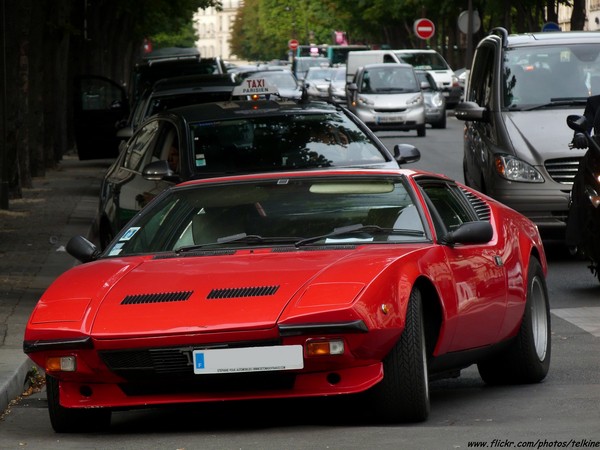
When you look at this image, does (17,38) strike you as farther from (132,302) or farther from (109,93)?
(132,302)

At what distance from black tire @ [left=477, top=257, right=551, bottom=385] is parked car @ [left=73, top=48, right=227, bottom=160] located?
22.6 metres

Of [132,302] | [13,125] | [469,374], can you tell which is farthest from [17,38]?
[132,302]

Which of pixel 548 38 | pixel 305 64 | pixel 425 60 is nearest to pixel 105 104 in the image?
pixel 548 38

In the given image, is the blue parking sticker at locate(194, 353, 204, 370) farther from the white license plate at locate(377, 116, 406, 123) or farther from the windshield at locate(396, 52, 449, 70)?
the windshield at locate(396, 52, 449, 70)

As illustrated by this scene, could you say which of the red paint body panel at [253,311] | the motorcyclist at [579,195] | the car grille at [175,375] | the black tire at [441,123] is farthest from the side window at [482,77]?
the black tire at [441,123]

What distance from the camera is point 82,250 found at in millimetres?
8344

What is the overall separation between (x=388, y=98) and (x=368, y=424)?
34.0 meters

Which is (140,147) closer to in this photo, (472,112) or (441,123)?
(472,112)

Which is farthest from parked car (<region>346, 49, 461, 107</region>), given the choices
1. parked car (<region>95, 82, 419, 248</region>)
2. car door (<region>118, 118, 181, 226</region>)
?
parked car (<region>95, 82, 419, 248</region>)

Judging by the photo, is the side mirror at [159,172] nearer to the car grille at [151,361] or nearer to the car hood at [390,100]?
the car grille at [151,361]

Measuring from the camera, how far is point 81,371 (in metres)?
7.20

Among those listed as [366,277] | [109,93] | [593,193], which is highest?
[366,277]

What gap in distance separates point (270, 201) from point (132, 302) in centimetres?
120

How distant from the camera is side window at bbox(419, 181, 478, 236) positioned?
8.28 m
